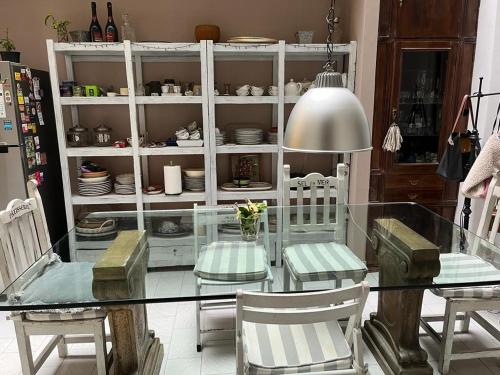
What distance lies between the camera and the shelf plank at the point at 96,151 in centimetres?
306

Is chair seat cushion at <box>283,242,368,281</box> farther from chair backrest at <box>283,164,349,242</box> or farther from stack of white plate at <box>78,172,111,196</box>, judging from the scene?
stack of white plate at <box>78,172,111,196</box>

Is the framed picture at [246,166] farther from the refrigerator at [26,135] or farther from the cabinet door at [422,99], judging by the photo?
the refrigerator at [26,135]

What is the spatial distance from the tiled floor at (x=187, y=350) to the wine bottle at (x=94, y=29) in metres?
2.06

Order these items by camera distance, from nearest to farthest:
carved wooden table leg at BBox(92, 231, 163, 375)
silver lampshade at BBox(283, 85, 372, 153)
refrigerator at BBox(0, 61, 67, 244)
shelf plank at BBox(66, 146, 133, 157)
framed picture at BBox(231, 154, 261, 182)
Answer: silver lampshade at BBox(283, 85, 372, 153) < carved wooden table leg at BBox(92, 231, 163, 375) < refrigerator at BBox(0, 61, 67, 244) < shelf plank at BBox(66, 146, 133, 157) < framed picture at BBox(231, 154, 261, 182)

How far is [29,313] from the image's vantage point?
1.85m

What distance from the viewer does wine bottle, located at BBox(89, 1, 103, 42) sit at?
3047 mm

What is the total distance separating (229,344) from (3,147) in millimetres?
1977

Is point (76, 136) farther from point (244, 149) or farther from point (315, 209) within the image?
point (315, 209)

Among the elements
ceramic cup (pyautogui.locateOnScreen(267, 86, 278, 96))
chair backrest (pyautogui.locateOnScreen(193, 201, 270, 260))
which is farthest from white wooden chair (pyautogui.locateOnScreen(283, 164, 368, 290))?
ceramic cup (pyautogui.locateOnScreen(267, 86, 278, 96))

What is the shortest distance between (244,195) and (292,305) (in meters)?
1.96

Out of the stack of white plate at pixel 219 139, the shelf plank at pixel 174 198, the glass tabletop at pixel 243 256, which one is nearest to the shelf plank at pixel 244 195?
the shelf plank at pixel 174 198

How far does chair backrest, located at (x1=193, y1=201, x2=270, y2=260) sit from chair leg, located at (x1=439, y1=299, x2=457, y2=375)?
0.97 m

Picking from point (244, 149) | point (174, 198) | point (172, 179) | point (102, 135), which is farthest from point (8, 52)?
point (244, 149)

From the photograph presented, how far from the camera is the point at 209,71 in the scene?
3.03 metres
